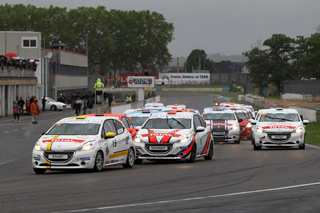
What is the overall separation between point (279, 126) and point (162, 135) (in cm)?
747

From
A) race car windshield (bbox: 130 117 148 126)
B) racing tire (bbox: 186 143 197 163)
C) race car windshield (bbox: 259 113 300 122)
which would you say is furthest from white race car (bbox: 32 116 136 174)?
race car windshield (bbox: 259 113 300 122)

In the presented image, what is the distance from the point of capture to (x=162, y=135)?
807 inches

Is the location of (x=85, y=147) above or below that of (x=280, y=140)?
above

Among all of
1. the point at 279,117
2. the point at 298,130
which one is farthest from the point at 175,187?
the point at 279,117

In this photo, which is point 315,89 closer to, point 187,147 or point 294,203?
point 187,147

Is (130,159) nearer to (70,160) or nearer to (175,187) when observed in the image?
(70,160)

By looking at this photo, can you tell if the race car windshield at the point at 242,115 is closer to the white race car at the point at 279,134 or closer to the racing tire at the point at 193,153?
the white race car at the point at 279,134

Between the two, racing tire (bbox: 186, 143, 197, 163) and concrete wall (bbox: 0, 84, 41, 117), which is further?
concrete wall (bbox: 0, 84, 41, 117)

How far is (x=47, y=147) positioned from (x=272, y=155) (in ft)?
29.3

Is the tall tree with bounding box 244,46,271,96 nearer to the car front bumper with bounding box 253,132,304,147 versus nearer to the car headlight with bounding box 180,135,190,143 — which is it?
the car front bumper with bounding box 253,132,304,147

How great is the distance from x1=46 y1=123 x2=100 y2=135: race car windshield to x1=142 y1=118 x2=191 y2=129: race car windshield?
334 cm

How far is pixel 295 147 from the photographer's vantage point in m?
27.7

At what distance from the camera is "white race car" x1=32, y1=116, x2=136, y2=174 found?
685 inches

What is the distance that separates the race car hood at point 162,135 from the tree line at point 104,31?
125752 millimetres
